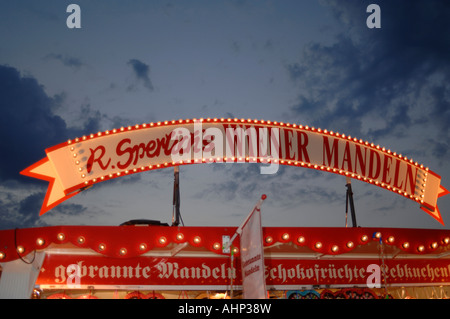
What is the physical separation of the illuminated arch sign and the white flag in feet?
14.3

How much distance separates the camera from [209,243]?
883 centimetres

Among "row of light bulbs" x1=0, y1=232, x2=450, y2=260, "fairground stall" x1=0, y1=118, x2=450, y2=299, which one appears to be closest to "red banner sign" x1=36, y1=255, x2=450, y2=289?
"fairground stall" x1=0, y1=118, x2=450, y2=299

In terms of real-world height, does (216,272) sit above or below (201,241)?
below

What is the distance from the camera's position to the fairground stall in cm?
860

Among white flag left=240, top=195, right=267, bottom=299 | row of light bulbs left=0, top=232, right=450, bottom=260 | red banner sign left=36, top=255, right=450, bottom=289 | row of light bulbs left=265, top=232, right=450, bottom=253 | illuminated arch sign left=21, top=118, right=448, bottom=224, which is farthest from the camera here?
illuminated arch sign left=21, top=118, right=448, bottom=224

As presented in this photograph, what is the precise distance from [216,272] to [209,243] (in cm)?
97

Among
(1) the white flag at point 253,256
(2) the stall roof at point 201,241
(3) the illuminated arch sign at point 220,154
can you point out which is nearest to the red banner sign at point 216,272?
(2) the stall roof at point 201,241

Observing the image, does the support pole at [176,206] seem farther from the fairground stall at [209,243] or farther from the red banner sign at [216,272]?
the red banner sign at [216,272]

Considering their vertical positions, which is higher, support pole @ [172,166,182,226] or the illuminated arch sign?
the illuminated arch sign

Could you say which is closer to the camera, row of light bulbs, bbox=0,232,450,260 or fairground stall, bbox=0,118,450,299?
row of light bulbs, bbox=0,232,450,260

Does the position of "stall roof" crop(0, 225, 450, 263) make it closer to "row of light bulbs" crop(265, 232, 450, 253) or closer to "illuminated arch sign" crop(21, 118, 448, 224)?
"row of light bulbs" crop(265, 232, 450, 253)

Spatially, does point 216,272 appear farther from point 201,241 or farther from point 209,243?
point 201,241

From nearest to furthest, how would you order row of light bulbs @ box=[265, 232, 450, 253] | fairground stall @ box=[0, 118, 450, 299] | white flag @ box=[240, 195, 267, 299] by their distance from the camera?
1. white flag @ box=[240, 195, 267, 299]
2. fairground stall @ box=[0, 118, 450, 299]
3. row of light bulbs @ box=[265, 232, 450, 253]

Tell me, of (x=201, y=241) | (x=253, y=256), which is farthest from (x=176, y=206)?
(x=253, y=256)
